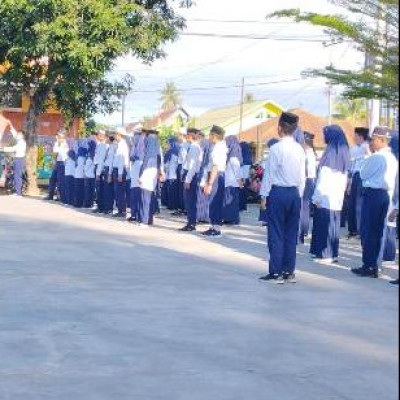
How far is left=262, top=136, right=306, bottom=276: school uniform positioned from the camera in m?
10.4

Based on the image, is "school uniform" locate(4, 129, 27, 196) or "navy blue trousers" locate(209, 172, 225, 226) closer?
"navy blue trousers" locate(209, 172, 225, 226)

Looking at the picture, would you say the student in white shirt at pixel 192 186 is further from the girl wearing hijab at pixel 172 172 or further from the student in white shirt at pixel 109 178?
the girl wearing hijab at pixel 172 172

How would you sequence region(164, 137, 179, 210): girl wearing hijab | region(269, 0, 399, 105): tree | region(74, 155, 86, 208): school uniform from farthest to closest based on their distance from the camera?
region(74, 155, 86, 208): school uniform → region(164, 137, 179, 210): girl wearing hijab → region(269, 0, 399, 105): tree

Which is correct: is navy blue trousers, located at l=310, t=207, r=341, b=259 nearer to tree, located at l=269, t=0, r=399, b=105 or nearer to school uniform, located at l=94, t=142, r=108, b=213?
tree, located at l=269, t=0, r=399, b=105

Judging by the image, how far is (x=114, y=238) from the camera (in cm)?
1576

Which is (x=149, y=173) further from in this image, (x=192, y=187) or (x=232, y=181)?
(x=232, y=181)

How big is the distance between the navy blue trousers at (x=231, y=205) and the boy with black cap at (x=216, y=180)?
1.86 m

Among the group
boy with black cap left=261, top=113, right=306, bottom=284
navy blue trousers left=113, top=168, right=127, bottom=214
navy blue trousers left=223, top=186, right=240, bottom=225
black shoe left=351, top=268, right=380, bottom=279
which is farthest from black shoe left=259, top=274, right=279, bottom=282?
navy blue trousers left=113, top=168, right=127, bottom=214

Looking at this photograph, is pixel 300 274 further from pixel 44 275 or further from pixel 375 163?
pixel 44 275

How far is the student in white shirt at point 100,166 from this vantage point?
21.8 m

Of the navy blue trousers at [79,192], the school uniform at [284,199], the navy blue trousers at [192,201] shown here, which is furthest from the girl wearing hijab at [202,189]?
the school uniform at [284,199]

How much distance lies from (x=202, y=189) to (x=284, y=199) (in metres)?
6.99

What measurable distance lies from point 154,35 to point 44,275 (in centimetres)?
1748

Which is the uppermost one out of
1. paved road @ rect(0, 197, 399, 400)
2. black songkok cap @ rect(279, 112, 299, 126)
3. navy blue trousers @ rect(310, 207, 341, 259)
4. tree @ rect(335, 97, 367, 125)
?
tree @ rect(335, 97, 367, 125)
